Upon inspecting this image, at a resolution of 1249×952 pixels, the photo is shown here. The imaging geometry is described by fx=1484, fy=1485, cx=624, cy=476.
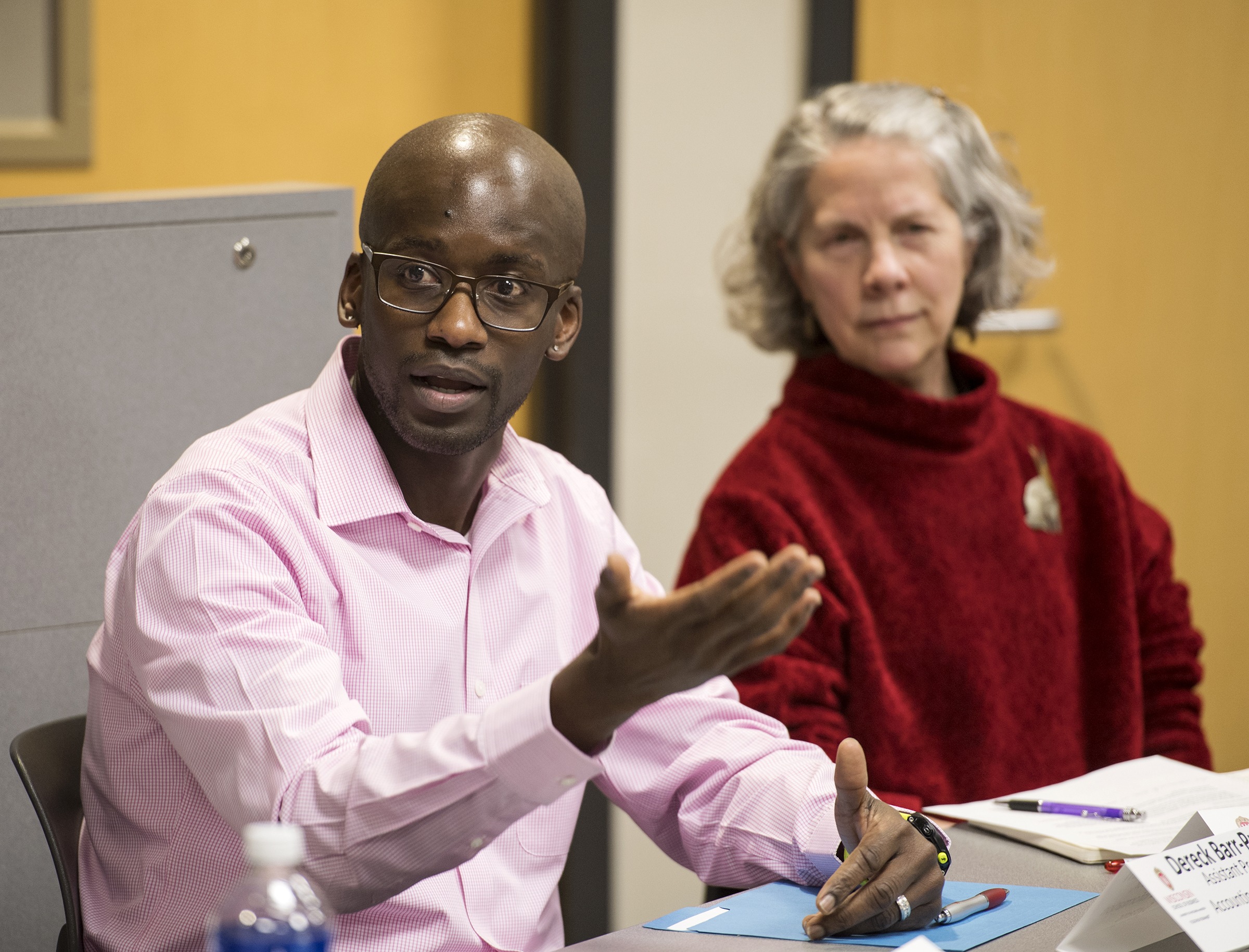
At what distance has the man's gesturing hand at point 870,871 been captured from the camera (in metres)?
1.22

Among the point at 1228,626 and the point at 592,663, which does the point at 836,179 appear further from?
the point at 1228,626

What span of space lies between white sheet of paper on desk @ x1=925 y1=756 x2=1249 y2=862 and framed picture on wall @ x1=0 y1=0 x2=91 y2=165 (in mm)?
1739

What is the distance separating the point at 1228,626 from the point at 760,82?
1833mm

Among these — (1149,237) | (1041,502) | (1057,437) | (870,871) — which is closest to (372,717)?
(870,871)

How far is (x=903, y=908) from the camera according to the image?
1225 mm

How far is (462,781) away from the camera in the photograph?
1113 millimetres

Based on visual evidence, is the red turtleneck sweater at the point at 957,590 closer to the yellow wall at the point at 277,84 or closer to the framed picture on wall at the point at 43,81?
the yellow wall at the point at 277,84

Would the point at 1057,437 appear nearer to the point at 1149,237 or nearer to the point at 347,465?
the point at 347,465

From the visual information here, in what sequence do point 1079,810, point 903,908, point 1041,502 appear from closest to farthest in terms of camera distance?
point 903,908
point 1079,810
point 1041,502

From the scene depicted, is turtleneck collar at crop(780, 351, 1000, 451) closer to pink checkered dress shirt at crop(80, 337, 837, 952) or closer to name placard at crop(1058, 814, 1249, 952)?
pink checkered dress shirt at crop(80, 337, 837, 952)

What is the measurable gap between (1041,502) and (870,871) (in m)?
1.06

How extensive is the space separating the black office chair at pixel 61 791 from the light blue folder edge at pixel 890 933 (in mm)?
541

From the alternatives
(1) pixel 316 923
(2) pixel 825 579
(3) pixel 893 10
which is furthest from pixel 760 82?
(1) pixel 316 923

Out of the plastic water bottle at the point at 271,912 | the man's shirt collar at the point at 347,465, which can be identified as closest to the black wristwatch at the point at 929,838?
the man's shirt collar at the point at 347,465
